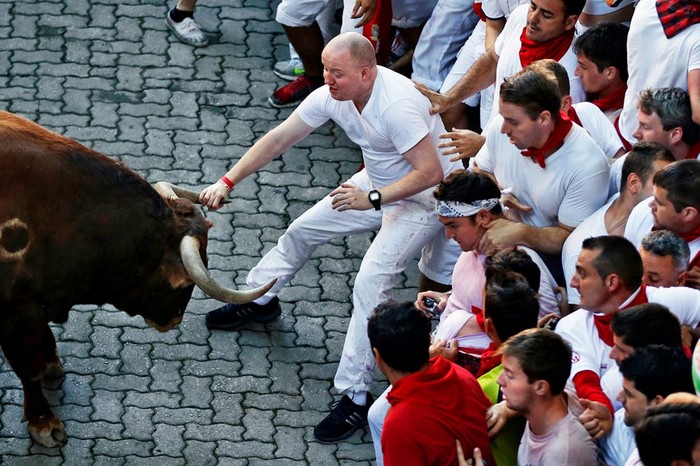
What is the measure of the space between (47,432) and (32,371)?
39cm

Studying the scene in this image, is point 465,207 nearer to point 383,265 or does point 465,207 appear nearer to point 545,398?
point 383,265

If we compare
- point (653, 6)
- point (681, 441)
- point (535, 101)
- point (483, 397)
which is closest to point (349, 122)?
point (535, 101)

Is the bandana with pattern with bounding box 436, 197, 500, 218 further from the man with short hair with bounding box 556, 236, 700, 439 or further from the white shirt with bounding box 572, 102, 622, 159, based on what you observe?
the white shirt with bounding box 572, 102, 622, 159

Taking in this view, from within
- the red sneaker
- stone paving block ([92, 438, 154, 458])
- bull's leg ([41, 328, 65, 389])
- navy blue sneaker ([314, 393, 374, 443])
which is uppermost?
the red sneaker

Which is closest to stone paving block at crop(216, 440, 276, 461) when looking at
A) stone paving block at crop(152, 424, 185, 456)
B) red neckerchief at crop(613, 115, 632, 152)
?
stone paving block at crop(152, 424, 185, 456)

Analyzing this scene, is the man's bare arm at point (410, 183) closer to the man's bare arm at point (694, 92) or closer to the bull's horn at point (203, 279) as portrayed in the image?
the bull's horn at point (203, 279)

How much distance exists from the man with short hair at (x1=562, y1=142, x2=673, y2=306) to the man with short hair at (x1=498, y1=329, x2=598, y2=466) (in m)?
1.21

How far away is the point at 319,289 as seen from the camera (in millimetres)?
8359

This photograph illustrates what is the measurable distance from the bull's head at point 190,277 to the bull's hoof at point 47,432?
89 centimetres

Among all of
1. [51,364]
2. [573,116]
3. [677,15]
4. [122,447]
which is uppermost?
[677,15]

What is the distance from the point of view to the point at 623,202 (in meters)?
6.29

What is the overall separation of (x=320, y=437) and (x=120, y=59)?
475 centimetres

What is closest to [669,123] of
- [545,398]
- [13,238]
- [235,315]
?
[545,398]

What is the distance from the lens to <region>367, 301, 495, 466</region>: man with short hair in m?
4.91
